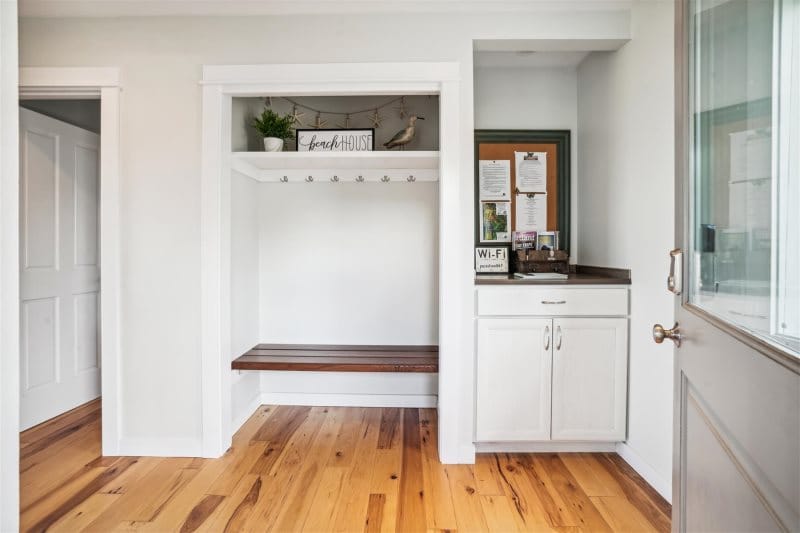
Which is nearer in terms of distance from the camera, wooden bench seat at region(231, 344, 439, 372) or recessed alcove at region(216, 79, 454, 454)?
wooden bench seat at region(231, 344, 439, 372)

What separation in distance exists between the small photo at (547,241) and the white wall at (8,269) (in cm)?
252

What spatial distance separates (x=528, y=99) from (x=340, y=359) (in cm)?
210

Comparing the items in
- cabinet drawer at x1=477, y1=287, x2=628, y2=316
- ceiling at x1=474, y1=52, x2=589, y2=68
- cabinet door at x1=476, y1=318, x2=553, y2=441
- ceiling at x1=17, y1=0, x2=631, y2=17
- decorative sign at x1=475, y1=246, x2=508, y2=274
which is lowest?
cabinet door at x1=476, y1=318, x2=553, y2=441

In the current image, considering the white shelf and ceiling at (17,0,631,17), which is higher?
ceiling at (17,0,631,17)

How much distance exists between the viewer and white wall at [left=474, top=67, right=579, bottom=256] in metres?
2.92

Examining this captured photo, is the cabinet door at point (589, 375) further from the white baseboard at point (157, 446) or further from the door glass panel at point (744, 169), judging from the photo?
the white baseboard at point (157, 446)

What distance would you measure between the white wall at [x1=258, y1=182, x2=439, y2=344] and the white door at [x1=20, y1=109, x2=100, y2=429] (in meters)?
1.28

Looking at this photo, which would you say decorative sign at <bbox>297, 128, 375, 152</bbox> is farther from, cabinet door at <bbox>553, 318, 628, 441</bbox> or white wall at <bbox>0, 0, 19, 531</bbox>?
white wall at <bbox>0, 0, 19, 531</bbox>

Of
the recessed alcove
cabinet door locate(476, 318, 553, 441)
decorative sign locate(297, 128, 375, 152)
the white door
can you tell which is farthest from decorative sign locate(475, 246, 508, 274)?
the white door

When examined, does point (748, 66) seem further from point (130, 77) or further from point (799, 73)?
point (130, 77)

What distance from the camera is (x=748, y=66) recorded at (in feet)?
2.65

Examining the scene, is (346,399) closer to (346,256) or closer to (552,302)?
(346,256)

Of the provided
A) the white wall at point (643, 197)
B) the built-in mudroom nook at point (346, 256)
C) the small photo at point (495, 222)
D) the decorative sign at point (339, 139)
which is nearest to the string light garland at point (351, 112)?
the built-in mudroom nook at point (346, 256)

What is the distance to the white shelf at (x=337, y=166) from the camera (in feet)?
8.30
